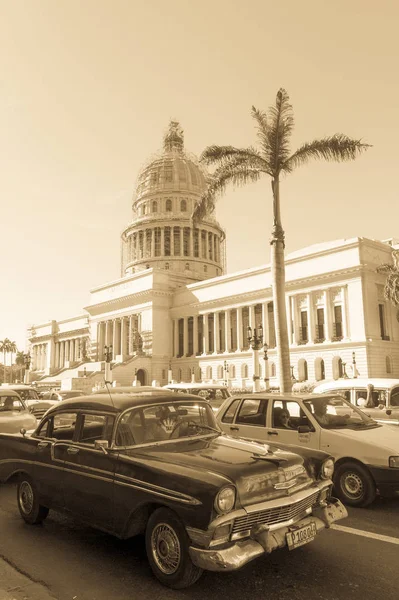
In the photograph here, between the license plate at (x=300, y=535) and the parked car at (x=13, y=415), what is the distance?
325 inches

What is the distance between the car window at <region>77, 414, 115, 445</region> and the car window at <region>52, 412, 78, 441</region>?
0.24 metres

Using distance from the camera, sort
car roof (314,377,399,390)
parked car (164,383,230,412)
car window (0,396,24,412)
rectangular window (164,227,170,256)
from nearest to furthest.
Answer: car window (0,396,24,412), car roof (314,377,399,390), parked car (164,383,230,412), rectangular window (164,227,170,256)

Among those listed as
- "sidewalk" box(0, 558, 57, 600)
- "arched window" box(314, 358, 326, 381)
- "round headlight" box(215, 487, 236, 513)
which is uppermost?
"arched window" box(314, 358, 326, 381)

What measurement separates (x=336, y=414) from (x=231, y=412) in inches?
76.3

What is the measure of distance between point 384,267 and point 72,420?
42520 millimetres

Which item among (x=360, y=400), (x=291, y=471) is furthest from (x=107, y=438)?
(x=360, y=400)

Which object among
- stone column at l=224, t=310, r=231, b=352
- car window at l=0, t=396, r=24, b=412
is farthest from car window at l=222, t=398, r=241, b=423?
stone column at l=224, t=310, r=231, b=352

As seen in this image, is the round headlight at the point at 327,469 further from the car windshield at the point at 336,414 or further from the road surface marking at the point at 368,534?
the car windshield at the point at 336,414

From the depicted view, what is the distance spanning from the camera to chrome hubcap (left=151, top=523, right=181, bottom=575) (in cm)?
452

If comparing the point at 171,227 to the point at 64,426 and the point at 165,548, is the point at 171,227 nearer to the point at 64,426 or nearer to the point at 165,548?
the point at 64,426

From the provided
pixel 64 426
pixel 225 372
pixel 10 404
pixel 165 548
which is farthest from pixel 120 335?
pixel 165 548

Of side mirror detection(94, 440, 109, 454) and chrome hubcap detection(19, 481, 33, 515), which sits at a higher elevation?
side mirror detection(94, 440, 109, 454)

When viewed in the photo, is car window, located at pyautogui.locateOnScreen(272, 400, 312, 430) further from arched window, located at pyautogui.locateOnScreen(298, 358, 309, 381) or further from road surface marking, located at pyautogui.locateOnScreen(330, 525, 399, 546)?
arched window, located at pyautogui.locateOnScreen(298, 358, 309, 381)

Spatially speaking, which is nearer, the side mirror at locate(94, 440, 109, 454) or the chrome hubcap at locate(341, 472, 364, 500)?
the side mirror at locate(94, 440, 109, 454)
